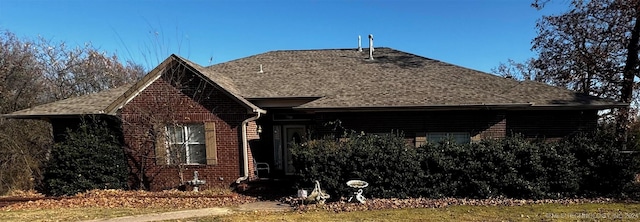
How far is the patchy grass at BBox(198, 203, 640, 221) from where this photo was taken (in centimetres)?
741

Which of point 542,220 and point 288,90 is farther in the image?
point 288,90

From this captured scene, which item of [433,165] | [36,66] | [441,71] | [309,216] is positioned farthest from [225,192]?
[36,66]

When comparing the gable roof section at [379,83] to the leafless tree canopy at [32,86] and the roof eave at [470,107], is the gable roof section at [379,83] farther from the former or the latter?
the leafless tree canopy at [32,86]

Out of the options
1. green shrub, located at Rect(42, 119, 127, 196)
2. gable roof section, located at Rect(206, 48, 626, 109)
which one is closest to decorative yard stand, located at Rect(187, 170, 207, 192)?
green shrub, located at Rect(42, 119, 127, 196)

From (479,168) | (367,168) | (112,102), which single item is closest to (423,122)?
(479,168)

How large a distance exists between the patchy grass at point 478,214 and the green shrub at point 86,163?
16.4 feet

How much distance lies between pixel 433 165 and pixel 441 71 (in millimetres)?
5482

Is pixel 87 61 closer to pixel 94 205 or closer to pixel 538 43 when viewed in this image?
pixel 94 205

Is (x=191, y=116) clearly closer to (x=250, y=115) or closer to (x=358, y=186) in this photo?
(x=250, y=115)

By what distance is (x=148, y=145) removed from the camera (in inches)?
452

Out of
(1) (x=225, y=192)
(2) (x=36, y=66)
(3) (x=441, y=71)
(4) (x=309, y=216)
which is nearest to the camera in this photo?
(4) (x=309, y=216)

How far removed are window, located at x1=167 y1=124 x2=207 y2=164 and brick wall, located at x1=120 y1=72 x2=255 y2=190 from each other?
0.76 feet

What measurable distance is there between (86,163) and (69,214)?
2.58 metres

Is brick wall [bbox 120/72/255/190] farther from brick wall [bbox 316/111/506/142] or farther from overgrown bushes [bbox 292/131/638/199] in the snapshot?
overgrown bushes [bbox 292/131/638/199]
